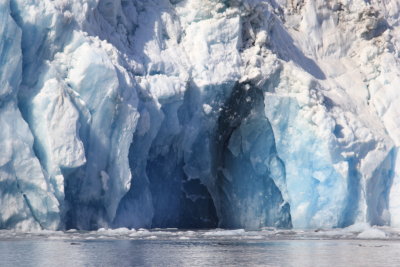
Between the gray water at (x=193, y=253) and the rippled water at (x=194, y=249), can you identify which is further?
the rippled water at (x=194, y=249)

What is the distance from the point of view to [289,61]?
2903 centimetres

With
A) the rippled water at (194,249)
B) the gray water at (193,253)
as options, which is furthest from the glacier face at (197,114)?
the gray water at (193,253)

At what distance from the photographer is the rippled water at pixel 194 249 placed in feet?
52.0

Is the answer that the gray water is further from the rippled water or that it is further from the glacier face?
the glacier face

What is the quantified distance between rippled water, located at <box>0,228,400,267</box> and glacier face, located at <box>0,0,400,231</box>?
156 centimetres

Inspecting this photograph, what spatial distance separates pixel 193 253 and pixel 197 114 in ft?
31.1

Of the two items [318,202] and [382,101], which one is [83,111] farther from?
[382,101]

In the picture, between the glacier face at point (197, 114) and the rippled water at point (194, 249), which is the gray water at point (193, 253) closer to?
the rippled water at point (194, 249)

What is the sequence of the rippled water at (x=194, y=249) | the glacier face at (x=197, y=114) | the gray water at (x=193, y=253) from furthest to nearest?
the glacier face at (x=197, y=114), the rippled water at (x=194, y=249), the gray water at (x=193, y=253)

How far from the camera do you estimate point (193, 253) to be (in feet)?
57.9

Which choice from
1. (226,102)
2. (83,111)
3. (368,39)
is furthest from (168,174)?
(368,39)

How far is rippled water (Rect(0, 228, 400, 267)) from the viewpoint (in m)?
15.9

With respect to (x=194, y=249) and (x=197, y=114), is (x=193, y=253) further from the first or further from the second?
(x=197, y=114)

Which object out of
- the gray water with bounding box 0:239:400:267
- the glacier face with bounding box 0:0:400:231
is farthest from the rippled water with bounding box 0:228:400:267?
the glacier face with bounding box 0:0:400:231
